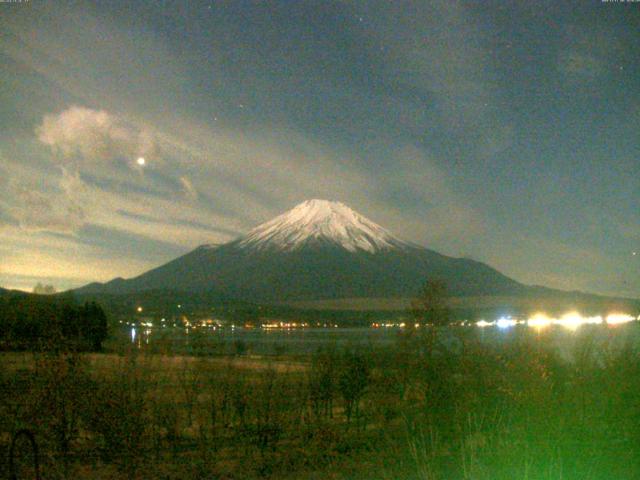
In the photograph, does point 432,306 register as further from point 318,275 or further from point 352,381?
point 318,275

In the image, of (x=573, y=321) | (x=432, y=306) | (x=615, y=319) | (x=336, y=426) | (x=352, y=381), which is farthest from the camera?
(x=573, y=321)

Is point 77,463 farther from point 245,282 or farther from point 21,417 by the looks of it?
point 245,282

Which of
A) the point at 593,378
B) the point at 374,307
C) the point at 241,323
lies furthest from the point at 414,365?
the point at 374,307

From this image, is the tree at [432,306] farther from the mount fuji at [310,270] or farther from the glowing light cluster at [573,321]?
the mount fuji at [310,270]

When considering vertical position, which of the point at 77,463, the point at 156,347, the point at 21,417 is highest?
the point at 156,347

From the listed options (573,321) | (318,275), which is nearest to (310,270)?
(318,275)

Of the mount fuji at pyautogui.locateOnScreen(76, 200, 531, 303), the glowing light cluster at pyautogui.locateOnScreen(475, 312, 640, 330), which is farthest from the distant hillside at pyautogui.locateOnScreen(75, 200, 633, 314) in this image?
the glowing light cluster at pyautogui.locateOnScreen(475, 312, 640, 330)

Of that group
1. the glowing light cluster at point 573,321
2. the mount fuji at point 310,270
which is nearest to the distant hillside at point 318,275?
the mount fuji at point 310,270

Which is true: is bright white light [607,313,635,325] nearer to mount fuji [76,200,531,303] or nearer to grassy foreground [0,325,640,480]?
grassy foreground [0,325,640,480]

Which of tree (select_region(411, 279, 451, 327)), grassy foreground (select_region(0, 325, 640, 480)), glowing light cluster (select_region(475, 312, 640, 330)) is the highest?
tree (select_region(411, 279, 451, 327))
